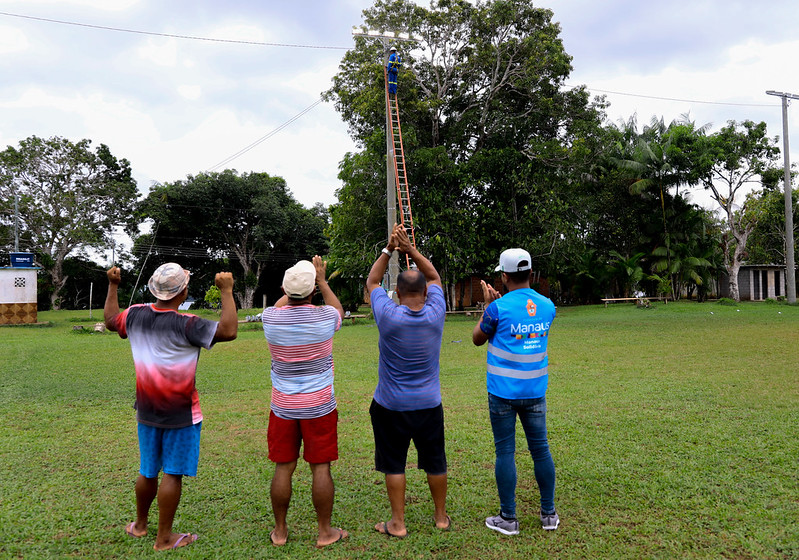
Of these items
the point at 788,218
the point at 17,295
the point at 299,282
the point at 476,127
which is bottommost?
the point at 299,282

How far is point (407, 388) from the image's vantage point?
345cm

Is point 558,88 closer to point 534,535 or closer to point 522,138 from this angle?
point 522,138

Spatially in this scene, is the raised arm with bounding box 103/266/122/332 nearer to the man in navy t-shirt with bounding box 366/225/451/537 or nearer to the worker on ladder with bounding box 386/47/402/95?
the man in navy t-shirt with bounding box 366/225/451/537

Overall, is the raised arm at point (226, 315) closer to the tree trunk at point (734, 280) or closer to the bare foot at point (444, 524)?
the bare foot at point (444, 524)

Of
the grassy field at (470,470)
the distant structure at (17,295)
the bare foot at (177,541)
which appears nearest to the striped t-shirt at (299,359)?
the grassy field at (470,470)

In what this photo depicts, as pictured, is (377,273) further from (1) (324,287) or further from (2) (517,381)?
(2) (517,381)

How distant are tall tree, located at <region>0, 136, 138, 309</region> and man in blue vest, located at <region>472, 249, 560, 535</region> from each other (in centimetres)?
2993

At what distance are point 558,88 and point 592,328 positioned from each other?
11047 mm

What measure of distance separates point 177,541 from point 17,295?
2259cm

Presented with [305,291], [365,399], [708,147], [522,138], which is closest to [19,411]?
[365,399]

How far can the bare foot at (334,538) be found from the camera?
341 cm

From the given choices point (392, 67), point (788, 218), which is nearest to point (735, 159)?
point (788, 218)

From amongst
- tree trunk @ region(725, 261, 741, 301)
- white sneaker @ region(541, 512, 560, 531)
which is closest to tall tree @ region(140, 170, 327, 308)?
tree trunk @ region(725, 261, 741, 301)

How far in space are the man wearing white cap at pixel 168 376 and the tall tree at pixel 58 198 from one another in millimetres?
28888
